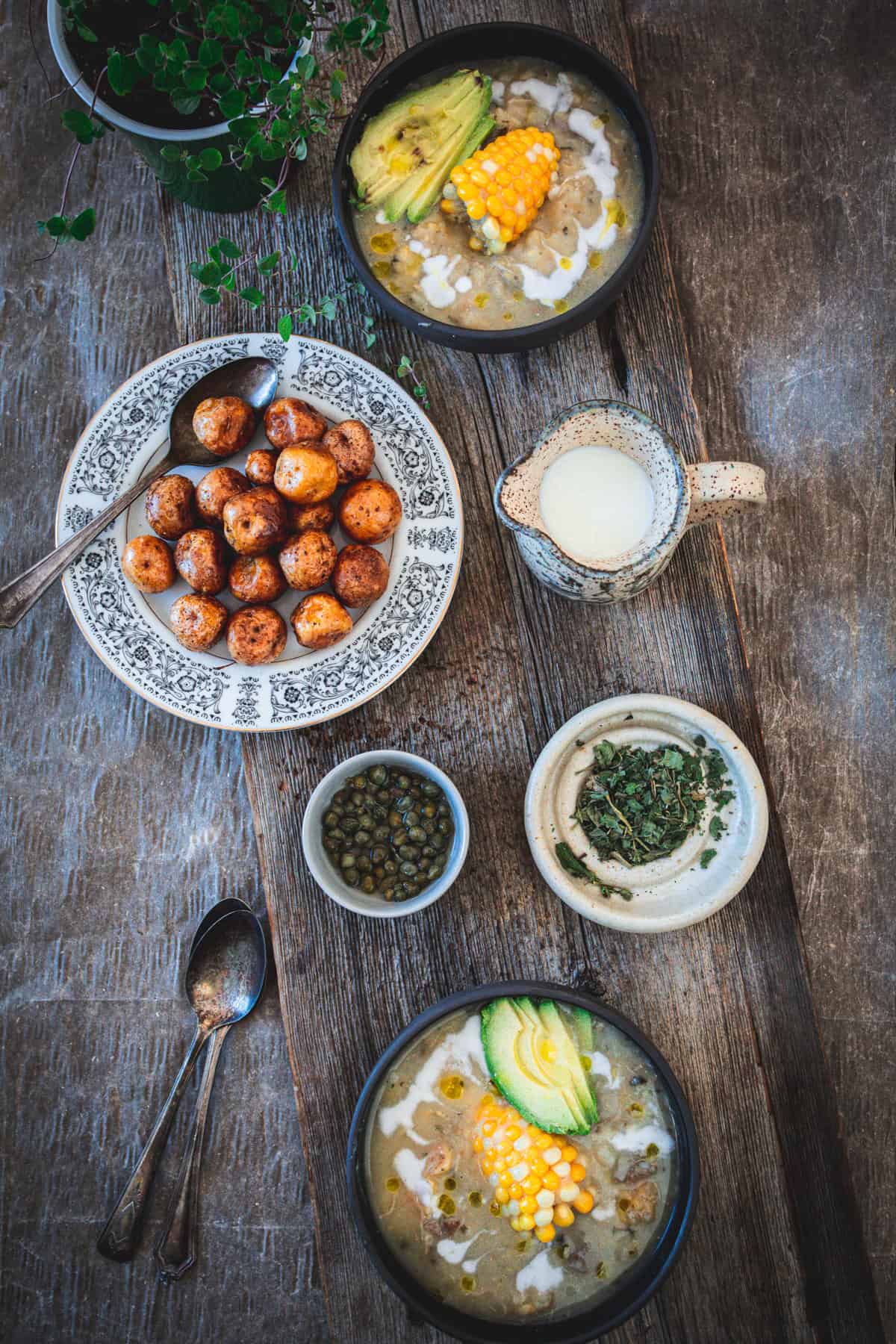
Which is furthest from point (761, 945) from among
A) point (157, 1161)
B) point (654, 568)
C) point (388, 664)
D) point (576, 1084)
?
point (157, 1161)

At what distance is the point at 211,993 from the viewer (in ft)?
7.05

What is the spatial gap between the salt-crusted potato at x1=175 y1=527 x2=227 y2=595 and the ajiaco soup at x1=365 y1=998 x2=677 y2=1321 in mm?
1061

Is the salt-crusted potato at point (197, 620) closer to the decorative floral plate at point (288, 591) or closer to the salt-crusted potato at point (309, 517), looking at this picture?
the decorative floral plate at point (288, 591)

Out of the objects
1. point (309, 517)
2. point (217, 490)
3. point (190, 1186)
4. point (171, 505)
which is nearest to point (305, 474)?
point (309, 517)

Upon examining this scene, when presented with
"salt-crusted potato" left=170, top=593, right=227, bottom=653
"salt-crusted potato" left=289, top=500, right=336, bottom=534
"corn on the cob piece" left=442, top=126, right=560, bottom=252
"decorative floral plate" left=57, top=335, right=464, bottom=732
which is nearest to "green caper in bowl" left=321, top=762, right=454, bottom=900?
"decorative floral plate" left=57, top=335, right=464, bottom=732

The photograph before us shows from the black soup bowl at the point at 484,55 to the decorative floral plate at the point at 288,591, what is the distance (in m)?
0.20

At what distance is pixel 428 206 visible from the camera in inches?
77.2

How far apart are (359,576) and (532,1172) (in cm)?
127

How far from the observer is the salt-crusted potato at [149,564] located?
1.93 m

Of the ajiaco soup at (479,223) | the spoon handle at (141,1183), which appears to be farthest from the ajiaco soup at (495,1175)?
the ajiaco soup at (479,223)

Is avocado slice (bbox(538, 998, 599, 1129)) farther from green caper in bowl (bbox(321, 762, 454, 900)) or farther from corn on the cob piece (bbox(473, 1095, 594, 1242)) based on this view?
green caper in bowl (bbox(321, 762, 454, 900))

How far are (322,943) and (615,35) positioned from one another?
218cm

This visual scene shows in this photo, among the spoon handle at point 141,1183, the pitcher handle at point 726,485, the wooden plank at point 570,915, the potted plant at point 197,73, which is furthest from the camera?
the spoon handle at point 141,1183

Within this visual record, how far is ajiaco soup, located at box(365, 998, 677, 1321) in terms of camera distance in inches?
74.9
